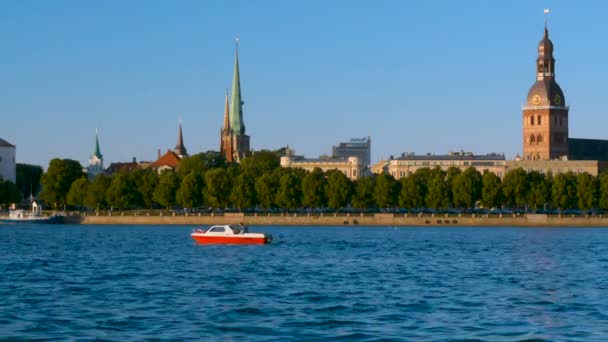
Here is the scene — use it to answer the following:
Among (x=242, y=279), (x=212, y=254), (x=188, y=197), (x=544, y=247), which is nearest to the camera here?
(x=242, y=279)

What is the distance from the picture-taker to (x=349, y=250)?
78438 millimetres

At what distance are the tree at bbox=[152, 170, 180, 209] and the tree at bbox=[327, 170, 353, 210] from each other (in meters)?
17.9

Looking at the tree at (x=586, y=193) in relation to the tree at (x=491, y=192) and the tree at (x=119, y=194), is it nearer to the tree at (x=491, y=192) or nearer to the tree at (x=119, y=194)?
the tree at (x=491, y=192)

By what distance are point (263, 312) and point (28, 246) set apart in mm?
47407

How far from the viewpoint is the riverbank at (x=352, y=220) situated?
449 feet

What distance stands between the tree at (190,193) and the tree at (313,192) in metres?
12.3

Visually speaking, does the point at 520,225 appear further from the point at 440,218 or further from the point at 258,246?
the point at 258,246

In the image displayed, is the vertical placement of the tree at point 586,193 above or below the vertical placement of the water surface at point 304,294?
above

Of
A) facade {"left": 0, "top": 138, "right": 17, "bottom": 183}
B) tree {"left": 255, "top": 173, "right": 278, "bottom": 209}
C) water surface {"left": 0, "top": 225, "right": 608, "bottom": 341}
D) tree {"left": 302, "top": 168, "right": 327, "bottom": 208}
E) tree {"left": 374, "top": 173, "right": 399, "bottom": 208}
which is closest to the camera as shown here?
water surface {"left": 0, "top": 225, "right": 608, "bottom": 341}

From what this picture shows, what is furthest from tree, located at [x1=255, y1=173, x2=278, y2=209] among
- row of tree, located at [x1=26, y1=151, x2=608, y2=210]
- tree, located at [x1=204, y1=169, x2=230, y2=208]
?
tree, located at [x1=204, y1=169, x2=230, y2=208]

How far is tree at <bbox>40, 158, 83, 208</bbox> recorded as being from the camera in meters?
156

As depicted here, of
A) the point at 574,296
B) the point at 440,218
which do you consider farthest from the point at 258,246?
the point at 440,218

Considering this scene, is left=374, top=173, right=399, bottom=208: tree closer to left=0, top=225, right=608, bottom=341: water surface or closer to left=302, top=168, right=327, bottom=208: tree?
left=302, top=168, right=327, bottom=208: tree

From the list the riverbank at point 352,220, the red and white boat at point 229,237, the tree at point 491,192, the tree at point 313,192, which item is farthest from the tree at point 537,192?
the red and white boat at point 229,237
